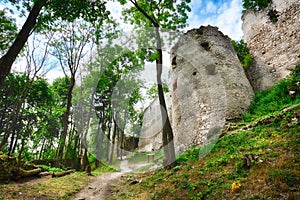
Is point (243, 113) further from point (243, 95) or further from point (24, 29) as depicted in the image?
point (24, 29)

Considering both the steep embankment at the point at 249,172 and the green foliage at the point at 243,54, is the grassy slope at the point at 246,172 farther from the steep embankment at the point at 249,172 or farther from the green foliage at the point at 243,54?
the green foliage at the point at 243,54

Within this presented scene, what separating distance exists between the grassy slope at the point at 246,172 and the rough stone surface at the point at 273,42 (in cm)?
608

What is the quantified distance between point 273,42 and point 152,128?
53.5ft

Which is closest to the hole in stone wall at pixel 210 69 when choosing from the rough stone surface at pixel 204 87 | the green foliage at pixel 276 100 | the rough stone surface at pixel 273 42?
the rough stone surface at pixel 204 87

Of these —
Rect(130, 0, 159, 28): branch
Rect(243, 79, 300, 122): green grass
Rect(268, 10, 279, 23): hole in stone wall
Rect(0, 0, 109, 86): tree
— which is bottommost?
Rect(243, 79, 300, 122): green grass

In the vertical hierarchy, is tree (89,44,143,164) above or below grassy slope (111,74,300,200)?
above

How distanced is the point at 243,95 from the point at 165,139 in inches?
224

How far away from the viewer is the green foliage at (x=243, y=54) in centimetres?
1344

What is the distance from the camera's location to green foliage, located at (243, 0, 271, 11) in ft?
42.9

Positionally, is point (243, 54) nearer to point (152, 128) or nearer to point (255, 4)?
point (255, 4)

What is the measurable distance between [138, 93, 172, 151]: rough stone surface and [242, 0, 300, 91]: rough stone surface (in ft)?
32.6

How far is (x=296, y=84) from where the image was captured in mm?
→ 8320

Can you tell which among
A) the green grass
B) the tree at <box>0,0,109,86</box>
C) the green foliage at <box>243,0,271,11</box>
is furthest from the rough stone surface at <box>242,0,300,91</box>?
the tree at <box>0,0,109,86</box>

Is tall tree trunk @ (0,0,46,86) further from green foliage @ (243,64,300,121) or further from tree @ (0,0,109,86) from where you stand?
green foliage @ (243,64,300,121)
